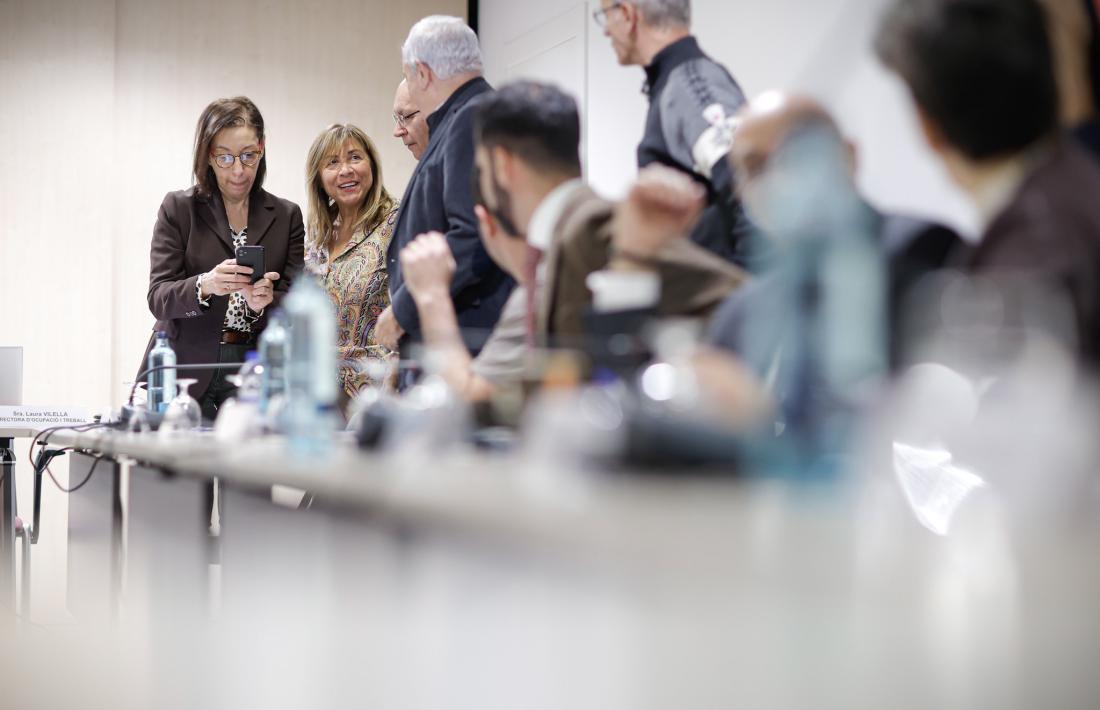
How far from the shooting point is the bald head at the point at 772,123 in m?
1.09

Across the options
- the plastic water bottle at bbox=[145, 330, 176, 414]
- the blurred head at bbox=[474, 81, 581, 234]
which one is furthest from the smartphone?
the blurred head at bbox=[474, 81, 581, 234]

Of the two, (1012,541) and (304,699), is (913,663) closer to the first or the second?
(1012,541)

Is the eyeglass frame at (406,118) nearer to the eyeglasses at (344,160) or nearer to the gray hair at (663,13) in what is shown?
the eyeglasses at (344,160)

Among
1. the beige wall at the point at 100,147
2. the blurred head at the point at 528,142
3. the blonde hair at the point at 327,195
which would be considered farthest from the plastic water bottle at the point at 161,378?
the beige wall at the point at 100,147

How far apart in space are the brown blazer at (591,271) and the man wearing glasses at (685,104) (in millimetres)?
167

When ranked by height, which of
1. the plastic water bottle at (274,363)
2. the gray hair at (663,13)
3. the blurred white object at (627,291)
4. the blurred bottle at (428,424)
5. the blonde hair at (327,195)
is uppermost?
the gray hair at (663,13)

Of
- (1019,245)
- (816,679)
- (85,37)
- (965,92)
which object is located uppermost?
(85,37)

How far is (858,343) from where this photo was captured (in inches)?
36.8

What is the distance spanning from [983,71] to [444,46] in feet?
5.06

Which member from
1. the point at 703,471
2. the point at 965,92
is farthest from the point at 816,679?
the point at 965,92

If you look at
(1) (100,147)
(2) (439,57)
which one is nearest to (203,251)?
(2) (439,57)

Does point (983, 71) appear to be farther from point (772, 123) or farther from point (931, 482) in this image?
point (931, 482)

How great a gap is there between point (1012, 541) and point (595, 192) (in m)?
1.06

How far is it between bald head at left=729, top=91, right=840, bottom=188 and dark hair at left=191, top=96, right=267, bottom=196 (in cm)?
195
